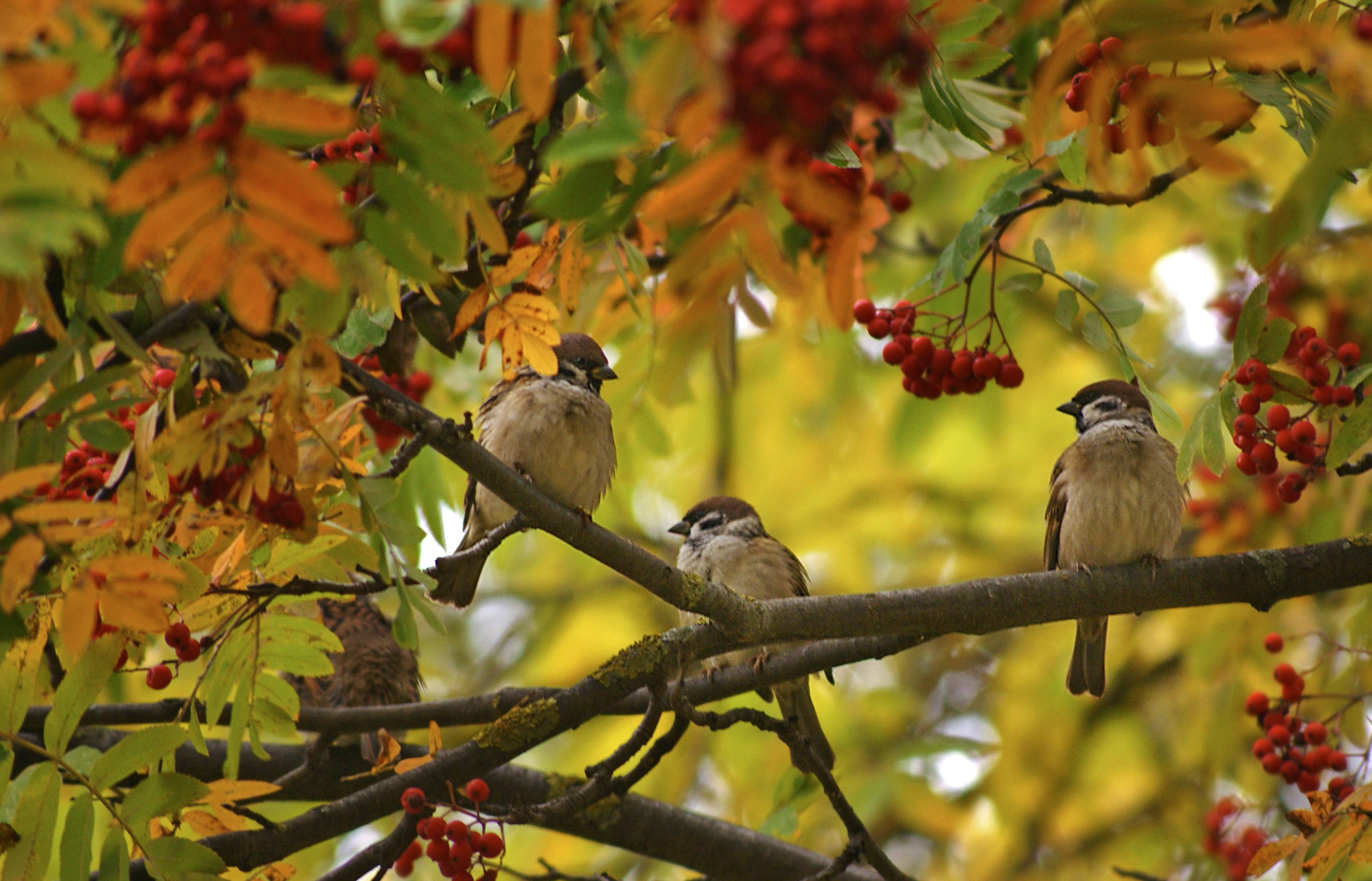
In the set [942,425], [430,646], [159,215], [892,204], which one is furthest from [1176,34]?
[430,646]

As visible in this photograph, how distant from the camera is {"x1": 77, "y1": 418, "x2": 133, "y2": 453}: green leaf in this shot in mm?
2170

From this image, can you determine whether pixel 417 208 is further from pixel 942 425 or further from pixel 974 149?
pixel 942 425

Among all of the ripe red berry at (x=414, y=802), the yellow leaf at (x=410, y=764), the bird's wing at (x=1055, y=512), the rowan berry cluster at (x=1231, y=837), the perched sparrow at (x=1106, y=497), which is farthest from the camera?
the bird's wing at (x=1055, y=512)

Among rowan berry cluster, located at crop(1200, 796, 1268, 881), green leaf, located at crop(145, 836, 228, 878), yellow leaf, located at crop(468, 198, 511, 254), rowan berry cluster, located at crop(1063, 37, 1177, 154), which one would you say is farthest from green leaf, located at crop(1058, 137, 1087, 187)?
green leaf, located at crop(145, 836, 228, 878)

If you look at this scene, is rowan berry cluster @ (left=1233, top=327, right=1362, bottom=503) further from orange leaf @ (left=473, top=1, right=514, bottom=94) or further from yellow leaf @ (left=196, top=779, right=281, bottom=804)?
yellow leaf @ (left=196, top=779, right=281, bottom=804)

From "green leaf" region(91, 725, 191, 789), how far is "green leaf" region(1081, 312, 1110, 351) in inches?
93.3

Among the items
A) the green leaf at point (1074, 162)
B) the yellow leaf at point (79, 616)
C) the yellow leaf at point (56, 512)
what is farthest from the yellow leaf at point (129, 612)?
the green leaf at point (1074, 162)

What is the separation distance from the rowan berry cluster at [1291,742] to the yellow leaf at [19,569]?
138 inches

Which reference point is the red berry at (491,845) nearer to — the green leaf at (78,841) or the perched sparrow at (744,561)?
the green leaf at (78,841)

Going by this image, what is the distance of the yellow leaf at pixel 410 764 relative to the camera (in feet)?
11.1

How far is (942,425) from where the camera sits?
618cm

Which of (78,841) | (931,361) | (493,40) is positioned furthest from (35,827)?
(931,361)

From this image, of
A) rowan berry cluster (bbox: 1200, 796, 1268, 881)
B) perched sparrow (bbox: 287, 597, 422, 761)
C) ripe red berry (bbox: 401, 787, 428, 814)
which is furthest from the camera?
perched sparrow (bbox: 287, 597, 422, 761)

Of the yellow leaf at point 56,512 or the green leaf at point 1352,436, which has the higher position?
the green leaf at point 1352,436
